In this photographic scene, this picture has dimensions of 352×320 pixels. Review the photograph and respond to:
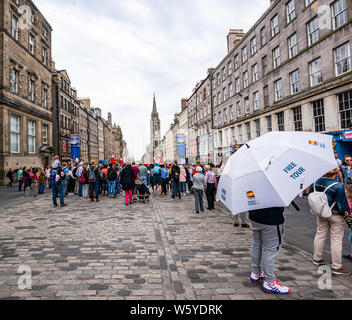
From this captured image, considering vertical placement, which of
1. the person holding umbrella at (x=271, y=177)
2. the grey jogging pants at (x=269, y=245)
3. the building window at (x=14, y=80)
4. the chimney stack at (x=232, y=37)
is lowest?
the grey jogging pants at (x=269, y=245)

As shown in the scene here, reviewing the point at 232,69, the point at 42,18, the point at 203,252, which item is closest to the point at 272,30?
the point at 232,69

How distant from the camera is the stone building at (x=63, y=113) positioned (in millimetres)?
36312

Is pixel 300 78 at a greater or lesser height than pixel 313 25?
lesser

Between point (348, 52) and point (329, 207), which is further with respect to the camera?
point (348, 52)

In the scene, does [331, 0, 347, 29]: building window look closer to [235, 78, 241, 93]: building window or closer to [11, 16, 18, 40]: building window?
[235, 78, 241, 93]: building window

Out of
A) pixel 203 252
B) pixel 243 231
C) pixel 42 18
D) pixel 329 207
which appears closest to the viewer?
pixel 329 207

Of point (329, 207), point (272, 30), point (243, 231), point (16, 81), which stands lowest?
point (243, 231)

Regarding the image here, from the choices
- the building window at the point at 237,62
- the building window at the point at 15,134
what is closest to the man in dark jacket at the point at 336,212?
the building window at the point at 15,134

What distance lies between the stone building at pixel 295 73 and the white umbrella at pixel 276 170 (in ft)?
49.7

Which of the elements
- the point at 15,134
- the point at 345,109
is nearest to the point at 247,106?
the point at 345,109

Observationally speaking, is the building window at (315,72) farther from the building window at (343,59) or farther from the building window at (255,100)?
the building window at (255,100)
